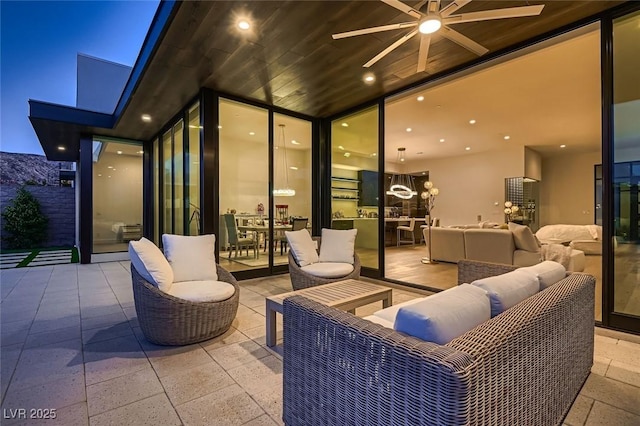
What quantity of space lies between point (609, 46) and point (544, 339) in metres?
3.09

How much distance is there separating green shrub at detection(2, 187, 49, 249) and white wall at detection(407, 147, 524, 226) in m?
13.2

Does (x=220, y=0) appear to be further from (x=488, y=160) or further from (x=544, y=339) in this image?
(x=488, y=160)

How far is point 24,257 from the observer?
7.28 metres

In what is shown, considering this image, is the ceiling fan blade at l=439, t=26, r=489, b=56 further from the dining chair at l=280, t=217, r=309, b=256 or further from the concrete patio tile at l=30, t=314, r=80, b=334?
the concrete patio tile at l=30, t=314, r=80, b=334

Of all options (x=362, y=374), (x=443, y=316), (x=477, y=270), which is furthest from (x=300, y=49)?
(x=362, y=374)

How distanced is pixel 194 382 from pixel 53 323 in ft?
7.21

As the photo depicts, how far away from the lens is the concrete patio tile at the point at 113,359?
6.93 feet

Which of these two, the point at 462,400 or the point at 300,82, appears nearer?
the point at 462,400

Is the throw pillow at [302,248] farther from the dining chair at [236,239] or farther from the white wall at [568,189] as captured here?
the white wall at [568,189]

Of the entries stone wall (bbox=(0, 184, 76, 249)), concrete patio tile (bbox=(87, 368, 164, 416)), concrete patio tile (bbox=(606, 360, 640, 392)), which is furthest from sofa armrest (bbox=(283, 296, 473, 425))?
stone wall (bbox=(0, 184, 76, 249))

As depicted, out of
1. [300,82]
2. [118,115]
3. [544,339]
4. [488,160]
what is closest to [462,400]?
[544,339]

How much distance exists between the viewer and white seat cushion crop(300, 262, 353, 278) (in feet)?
11.7

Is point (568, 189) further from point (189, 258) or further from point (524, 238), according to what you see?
point (189, 258)

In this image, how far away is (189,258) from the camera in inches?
120
